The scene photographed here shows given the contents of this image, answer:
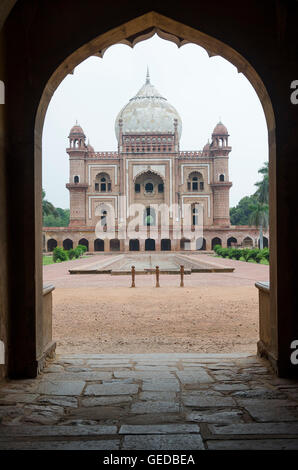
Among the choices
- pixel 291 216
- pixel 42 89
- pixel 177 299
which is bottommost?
pixel 177 299

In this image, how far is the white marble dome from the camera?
1551 inches

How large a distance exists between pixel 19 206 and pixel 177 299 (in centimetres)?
572

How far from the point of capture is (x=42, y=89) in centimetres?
317

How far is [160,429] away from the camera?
2.10m

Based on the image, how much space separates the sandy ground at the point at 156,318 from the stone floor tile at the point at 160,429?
225 centimetres

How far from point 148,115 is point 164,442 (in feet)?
131

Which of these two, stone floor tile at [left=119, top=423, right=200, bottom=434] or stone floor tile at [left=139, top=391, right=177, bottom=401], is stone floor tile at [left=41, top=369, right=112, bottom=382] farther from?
stone floor tile at [left=119, top=423, right=200, bottom=434]

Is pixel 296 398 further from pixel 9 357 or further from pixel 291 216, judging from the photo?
pixel 9 357

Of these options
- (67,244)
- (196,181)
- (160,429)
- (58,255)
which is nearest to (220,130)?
(196,181)

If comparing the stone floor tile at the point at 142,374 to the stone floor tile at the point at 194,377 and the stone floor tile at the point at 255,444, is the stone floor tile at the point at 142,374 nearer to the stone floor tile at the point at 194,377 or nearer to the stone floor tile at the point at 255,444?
the stone floor tile at the point at 194,377

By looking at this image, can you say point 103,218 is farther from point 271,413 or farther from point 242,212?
point 271,413

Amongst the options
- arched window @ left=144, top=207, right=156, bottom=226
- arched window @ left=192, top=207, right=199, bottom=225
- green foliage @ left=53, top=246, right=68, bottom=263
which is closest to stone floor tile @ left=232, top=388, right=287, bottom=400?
green foliage @ left=53, top=246, right=68, bottom=263

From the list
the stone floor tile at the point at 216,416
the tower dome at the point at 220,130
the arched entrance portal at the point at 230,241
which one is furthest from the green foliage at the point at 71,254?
the stone floor tile at the point at 216,416
